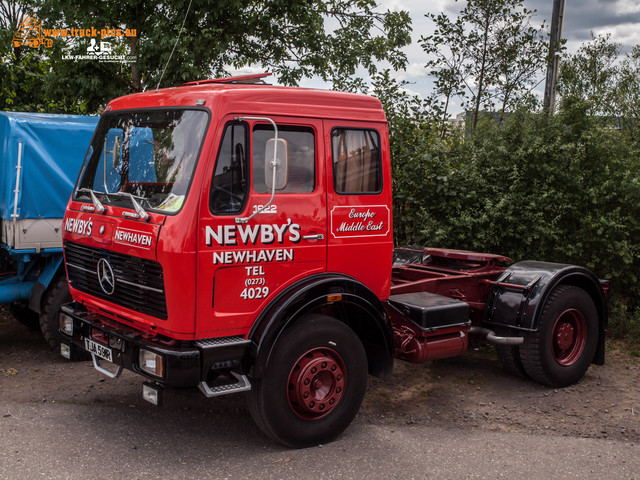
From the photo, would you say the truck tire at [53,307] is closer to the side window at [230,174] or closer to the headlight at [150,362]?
the headlight at [150,362]

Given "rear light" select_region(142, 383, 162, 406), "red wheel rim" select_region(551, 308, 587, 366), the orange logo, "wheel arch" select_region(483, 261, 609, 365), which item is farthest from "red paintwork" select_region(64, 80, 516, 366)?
the orange logo

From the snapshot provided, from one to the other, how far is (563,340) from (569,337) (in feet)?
0.32

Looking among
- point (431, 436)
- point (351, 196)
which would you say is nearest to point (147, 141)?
point (351, 196)

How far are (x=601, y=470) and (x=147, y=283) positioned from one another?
11.4 feet

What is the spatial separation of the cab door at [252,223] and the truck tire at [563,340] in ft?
8.61

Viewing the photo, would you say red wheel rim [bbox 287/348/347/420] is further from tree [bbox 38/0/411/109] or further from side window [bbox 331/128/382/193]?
tree [bbox 38/0/411/109]

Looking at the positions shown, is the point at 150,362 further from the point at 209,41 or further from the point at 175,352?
the point at 209,41

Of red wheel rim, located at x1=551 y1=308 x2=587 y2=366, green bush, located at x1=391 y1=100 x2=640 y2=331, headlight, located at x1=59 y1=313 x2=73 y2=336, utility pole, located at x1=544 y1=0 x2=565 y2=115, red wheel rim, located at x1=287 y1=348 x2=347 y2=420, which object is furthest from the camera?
utility pole, located at x1=544 y1=0 x2=565 y2=115

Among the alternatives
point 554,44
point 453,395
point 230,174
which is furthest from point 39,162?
point 554,44

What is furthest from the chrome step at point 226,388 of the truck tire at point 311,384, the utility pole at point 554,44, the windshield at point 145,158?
the utility pole at point 554,44

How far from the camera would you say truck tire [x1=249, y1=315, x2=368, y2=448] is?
178 inches

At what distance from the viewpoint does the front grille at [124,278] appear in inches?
172

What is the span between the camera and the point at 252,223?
4.46 metres

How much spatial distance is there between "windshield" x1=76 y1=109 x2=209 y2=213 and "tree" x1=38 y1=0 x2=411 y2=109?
149 inches
